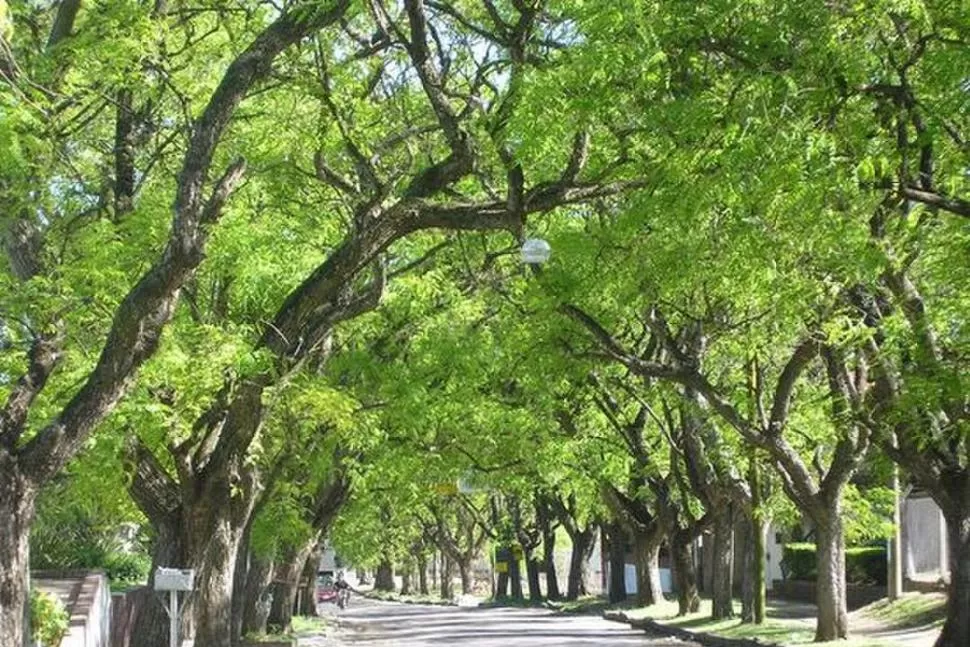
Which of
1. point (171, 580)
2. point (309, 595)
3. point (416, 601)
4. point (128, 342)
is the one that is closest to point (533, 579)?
point (309, 595)

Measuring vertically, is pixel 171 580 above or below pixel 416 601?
above

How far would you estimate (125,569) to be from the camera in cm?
2692

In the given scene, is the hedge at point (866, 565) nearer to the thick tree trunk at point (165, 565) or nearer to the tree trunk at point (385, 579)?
the thick tree trunk at point (165, 565)

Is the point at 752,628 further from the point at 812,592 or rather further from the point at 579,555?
Result: the point at 579,555

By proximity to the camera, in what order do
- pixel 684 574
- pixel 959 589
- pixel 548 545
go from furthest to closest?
pixel 548 545 < pixel 684 574 < pixel 959 589

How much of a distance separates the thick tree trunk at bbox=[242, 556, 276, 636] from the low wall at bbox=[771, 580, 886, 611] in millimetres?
12847

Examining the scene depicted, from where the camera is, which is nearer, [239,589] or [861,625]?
[239,589]

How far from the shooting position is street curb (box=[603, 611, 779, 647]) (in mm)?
25158

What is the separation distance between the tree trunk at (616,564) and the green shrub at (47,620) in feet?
118

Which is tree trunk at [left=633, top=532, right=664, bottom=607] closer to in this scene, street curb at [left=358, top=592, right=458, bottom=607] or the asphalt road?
the asphalt road

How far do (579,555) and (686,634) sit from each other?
2530cm

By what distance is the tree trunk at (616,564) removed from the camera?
48.5 meters

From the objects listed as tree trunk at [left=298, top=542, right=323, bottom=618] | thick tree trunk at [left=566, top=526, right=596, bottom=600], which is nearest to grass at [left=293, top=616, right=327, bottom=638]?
tree trunk at [left=298, top=542, right=323, bottom=618]

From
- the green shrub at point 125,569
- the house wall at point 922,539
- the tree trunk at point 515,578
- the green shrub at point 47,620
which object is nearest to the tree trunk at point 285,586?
the green shrub at point 125,569
